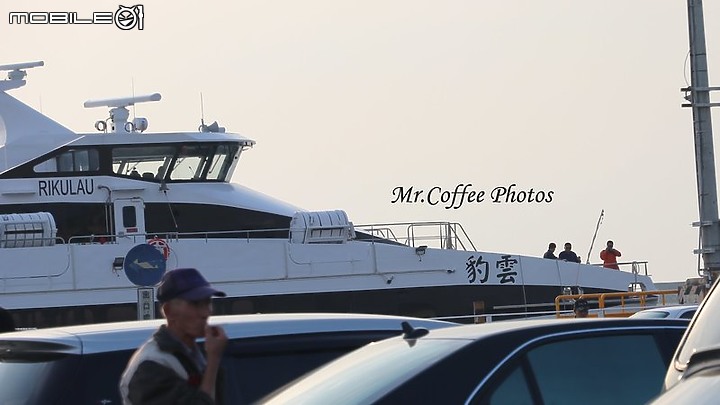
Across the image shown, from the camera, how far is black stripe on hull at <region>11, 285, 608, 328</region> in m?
21.9

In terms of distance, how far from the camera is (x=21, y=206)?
23.8 m

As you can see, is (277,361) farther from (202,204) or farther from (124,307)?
(202,204)

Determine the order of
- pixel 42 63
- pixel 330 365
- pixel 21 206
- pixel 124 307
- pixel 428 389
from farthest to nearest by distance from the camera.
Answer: pixel 42 63
pixel 21 206
pixel 124 307
pixel 330 365
pixel 428 389

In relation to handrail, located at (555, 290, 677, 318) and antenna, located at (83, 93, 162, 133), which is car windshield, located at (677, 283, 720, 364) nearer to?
handrail, located at (555, 290, 677, 318)

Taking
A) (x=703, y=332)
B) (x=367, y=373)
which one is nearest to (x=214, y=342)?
(x=367, y=373)

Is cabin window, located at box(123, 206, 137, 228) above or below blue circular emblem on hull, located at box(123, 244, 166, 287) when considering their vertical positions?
above

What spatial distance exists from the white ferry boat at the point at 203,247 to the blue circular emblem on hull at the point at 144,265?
530 centimetres

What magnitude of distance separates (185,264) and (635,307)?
688 cm

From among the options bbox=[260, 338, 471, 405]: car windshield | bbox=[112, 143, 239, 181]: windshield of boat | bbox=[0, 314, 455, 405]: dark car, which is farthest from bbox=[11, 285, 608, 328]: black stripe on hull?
bbox=[260, 338, 471, 405]: car windshield

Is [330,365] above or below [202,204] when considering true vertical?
below

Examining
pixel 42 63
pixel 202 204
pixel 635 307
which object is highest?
pixel 42 63

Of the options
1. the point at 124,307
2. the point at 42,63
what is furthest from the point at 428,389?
the point at 42,63

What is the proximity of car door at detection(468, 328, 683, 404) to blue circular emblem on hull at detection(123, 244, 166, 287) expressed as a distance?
10.8 m

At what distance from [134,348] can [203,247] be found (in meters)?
16.5
